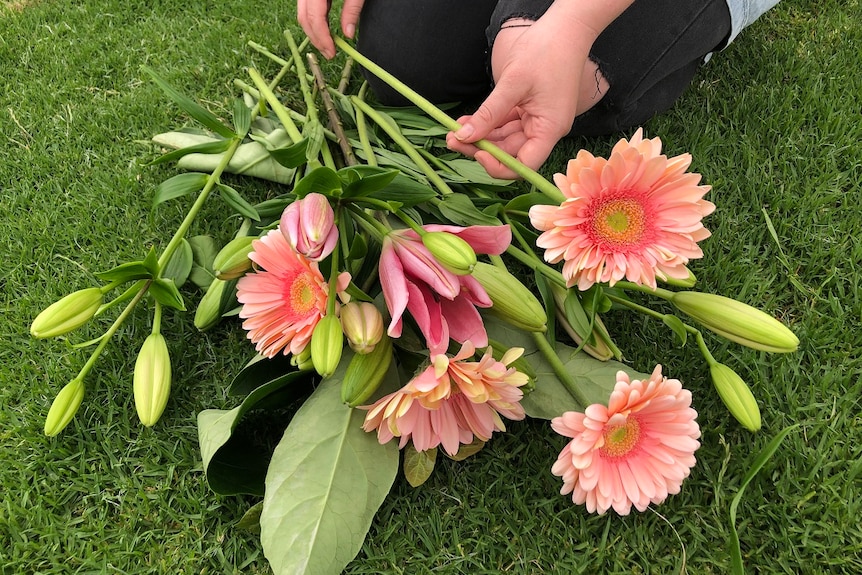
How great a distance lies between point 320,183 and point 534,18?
46 cm

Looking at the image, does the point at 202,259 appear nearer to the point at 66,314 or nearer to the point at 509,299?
the point at 66,314

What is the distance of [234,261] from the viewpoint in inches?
24.7

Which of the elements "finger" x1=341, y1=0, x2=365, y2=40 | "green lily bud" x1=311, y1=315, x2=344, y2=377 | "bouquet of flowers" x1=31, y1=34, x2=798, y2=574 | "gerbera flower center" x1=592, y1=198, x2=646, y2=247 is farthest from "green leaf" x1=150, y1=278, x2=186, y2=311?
"finger" x1=341, y1=0, x2=365, y2=40

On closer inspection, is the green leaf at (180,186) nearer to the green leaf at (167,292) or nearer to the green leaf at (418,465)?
the green leaf at (167,292)

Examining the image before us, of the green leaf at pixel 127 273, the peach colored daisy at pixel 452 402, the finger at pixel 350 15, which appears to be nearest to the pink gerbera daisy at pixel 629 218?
the peach colored daisy at pixel 452 402

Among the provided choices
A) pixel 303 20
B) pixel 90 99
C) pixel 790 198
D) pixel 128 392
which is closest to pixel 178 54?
pixel 90 99

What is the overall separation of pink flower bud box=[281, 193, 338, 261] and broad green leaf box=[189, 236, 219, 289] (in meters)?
0.29

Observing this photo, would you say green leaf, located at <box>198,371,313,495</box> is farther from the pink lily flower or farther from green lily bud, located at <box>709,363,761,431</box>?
green lily bud, located at <box>709,363,761,431</box>

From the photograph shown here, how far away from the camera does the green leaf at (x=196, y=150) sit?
2.52 feet

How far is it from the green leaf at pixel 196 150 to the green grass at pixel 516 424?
0.39 ft

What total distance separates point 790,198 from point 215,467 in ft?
2.65

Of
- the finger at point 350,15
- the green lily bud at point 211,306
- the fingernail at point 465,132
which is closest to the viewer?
the fingernail at point 465,132

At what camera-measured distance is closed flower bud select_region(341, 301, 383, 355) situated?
56 cm

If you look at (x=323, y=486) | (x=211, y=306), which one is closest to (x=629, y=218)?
(x=323, y=486)
